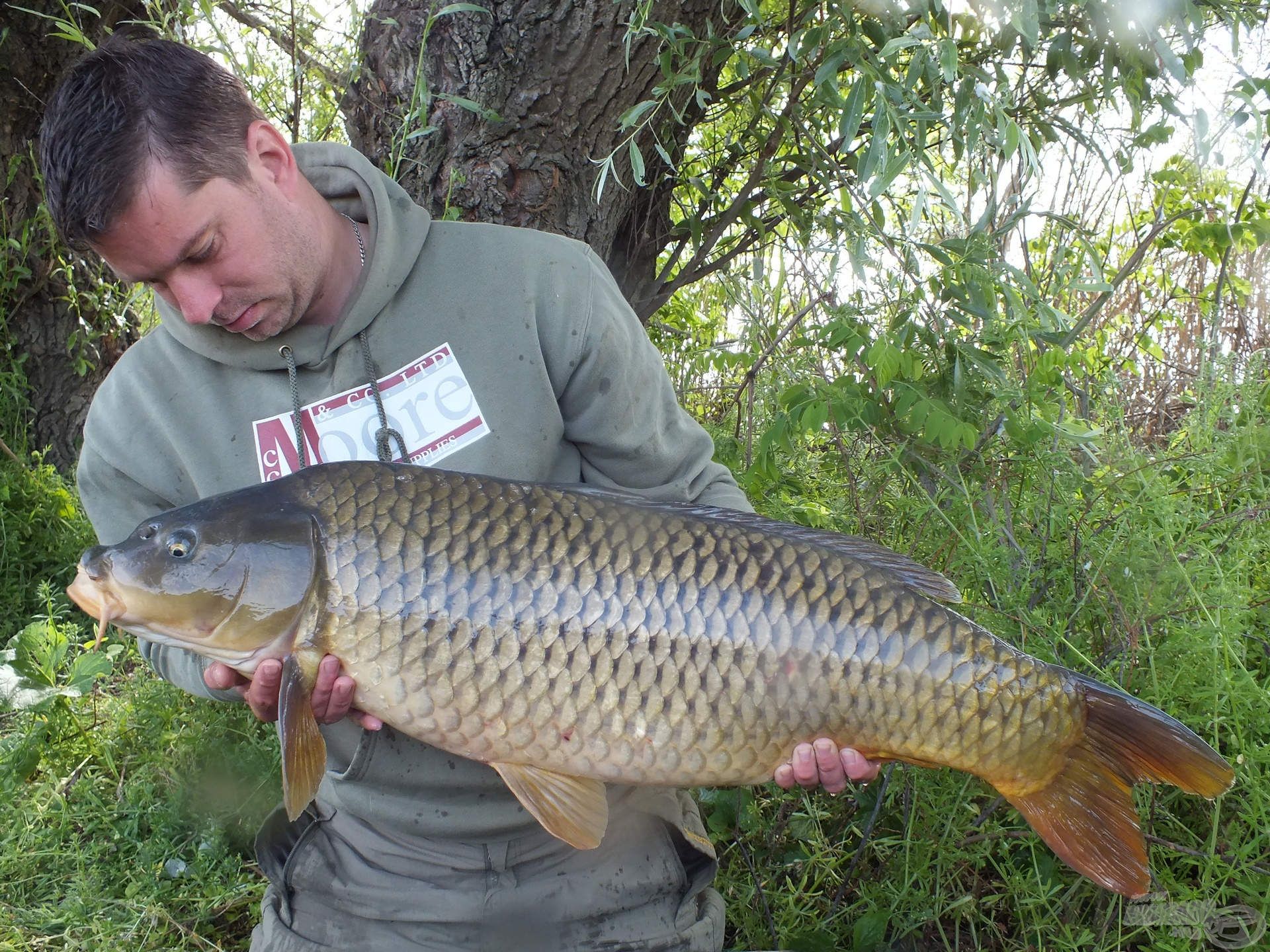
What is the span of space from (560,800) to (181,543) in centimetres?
59

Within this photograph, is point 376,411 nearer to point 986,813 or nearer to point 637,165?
point 637,165

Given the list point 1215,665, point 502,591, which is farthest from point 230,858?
point 1215,665

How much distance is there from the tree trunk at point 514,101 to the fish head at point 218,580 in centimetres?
104

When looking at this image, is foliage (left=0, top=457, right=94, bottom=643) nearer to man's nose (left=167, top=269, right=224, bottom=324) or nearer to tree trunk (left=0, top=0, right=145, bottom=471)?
tree trunk (left=0, top=0, right=145, bottom=471)

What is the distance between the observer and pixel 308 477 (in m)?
1.34

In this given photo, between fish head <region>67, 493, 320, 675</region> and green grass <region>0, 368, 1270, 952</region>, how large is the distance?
0.97 metres

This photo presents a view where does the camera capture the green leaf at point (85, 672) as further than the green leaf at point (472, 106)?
Yes

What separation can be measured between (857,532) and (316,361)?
3.95ft

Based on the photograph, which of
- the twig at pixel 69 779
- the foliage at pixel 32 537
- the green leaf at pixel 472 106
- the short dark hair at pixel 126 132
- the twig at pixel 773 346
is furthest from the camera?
the foliage at pixel 32 537

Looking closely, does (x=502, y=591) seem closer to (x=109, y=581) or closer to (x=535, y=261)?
(x=109, y=581)

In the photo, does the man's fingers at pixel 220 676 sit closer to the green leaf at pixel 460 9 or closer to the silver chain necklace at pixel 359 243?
the silver chain necklace at pixel 359 243

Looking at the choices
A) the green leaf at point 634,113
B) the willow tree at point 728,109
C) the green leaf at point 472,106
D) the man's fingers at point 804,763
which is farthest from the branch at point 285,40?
the man's fingers at point 804,763

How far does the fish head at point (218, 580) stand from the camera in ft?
4.22

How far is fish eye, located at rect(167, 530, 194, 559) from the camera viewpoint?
131 cm
